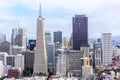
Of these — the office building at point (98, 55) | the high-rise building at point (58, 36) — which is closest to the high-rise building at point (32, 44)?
the high-rise building at point (58, 36)

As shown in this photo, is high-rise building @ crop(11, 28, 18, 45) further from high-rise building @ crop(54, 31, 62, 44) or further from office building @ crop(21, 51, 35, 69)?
office building @ crop(21, 51, 35, 69)

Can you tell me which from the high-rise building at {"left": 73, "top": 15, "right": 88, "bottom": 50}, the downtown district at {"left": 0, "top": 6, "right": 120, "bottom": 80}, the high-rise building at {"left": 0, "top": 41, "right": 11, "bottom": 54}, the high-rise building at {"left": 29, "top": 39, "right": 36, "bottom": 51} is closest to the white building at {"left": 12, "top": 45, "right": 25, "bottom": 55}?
the downtown district at {"left": 0, "top": 6, "right": 120, "bottom": 80}

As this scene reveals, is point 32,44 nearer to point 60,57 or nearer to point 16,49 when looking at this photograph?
point 16,49

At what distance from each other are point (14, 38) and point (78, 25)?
18.4 feet

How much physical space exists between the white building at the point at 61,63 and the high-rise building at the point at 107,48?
312cm

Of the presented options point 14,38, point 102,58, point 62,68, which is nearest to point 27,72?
point 62,68

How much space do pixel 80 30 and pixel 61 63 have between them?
658 centimetres

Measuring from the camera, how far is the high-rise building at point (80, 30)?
27.3 metres

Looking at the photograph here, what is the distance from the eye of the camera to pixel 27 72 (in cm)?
2033

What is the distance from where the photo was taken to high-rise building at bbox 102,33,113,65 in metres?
24.8

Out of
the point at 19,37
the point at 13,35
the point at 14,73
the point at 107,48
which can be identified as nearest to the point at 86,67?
the point at 14,73

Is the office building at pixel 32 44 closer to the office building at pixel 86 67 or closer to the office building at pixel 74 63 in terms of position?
the office building at pixel 74 63

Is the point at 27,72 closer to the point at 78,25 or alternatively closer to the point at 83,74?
the point at 83,74

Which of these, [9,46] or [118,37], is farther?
[118,37]
